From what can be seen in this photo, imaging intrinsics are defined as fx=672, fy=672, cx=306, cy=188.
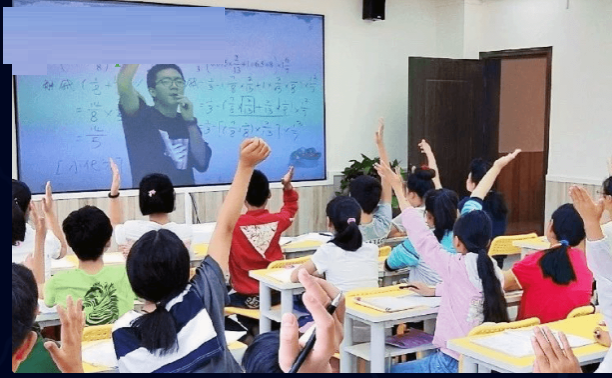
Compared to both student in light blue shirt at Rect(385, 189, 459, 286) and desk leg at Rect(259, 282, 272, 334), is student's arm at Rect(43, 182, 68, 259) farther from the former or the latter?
student in light blue shirt at Rect(385, 189, 459, 286)

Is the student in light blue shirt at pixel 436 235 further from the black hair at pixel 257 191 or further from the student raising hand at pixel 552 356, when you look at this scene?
the student raising hand at pixel 552 356

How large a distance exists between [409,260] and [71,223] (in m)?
1.61

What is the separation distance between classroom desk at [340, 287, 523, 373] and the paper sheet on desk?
0.90m

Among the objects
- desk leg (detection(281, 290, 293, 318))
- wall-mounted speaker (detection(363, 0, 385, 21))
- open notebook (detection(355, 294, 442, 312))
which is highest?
wall-mounted speaker (detection(363, 0, 385, 21))

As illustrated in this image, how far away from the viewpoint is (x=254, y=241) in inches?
143

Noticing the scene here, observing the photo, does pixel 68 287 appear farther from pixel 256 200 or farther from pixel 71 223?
pixel 256 200

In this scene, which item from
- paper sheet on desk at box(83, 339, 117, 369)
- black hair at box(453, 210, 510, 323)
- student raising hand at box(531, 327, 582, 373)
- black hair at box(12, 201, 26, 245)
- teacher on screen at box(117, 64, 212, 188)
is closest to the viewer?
black hair at box(12, 201, 26, 245)

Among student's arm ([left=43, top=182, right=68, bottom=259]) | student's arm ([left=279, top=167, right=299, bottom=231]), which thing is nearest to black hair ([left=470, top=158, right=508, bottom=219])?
student's arm ([left=279, top=167, right=299, bottom=231])

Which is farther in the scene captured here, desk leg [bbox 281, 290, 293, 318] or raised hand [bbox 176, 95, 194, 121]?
raised hand [bbox 176, 95, 194, 121]

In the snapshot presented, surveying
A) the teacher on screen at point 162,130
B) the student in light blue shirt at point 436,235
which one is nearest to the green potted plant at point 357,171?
the teacher on screen at point 162,130

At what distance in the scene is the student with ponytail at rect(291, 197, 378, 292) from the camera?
3.15 metres

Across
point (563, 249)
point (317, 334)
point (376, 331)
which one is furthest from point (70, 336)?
point (563, 249)

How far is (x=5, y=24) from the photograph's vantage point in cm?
52

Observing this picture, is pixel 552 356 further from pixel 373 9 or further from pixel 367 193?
pixel 373 9
